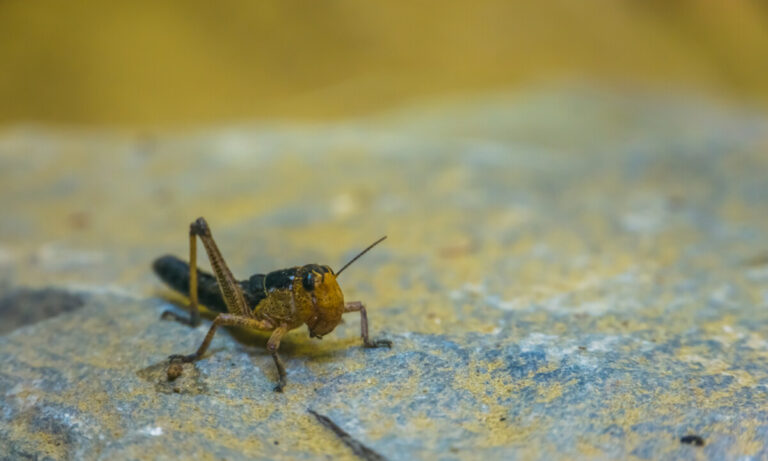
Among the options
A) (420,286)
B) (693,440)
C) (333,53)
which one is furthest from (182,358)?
(333,53)

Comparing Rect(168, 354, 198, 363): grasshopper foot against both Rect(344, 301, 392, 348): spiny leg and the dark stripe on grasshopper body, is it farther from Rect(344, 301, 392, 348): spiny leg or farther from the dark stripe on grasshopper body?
Rect(344, 301, 392, 348): spiny leg

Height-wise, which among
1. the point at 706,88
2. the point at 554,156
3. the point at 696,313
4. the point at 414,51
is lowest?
the point at 696,313

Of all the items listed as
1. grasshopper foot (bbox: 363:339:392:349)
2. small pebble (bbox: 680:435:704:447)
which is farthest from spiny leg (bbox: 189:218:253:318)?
small pebble (bbox: 680:435:704:447)

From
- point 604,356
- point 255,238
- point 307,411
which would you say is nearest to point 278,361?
point 307,411

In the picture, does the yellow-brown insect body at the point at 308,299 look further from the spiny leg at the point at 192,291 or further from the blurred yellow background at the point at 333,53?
the blurred yellow background at the point at 333,53

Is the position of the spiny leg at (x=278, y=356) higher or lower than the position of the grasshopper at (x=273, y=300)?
lower

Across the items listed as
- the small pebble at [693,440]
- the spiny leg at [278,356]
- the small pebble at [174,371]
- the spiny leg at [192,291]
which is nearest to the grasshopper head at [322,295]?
the spiny leg at [278,356]

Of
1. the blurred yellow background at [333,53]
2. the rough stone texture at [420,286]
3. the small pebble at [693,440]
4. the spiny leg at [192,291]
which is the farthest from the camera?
the blurred yellow background at [333,53]

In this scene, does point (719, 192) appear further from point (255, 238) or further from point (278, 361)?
point (278, 361)
